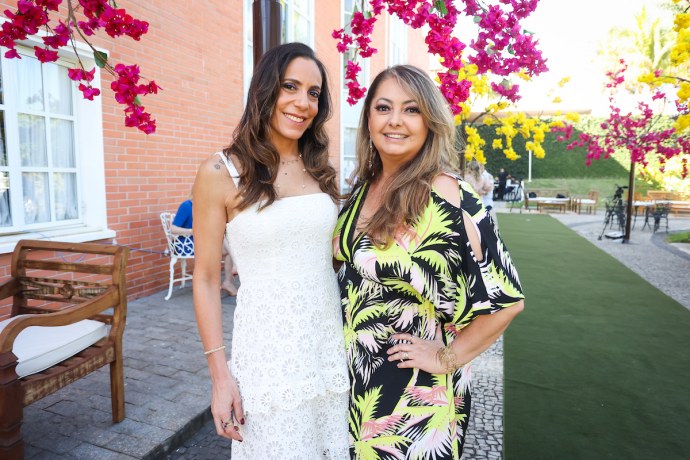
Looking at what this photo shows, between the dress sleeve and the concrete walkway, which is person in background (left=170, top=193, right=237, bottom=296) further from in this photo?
the dress sleeve

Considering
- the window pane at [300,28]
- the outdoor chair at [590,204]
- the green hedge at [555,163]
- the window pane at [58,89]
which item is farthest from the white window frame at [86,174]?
the green hedge at [555,163]

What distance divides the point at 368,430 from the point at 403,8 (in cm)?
204

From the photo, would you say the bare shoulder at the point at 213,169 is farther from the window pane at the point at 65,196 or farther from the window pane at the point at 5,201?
the window pane at the point at 65,196

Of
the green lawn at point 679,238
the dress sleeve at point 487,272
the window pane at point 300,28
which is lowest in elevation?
the green lawn at point 679,238

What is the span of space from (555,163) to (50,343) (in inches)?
1123

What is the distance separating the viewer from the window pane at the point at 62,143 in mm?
5059

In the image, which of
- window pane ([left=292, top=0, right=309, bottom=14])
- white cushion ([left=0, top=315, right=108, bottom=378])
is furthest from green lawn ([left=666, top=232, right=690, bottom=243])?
white cushion ([left=0, top=315, right=108, bottom=378])

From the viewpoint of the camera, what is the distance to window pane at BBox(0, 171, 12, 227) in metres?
4.53

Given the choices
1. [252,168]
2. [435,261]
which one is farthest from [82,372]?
[435,261]

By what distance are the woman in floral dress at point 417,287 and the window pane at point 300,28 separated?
893 cm

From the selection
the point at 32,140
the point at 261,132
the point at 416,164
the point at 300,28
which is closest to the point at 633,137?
the point at 300,28

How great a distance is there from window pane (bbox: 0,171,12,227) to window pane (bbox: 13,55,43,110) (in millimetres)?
707

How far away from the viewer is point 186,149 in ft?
21.9

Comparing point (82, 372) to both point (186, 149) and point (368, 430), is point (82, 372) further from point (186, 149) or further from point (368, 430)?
point (186, 149)
